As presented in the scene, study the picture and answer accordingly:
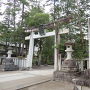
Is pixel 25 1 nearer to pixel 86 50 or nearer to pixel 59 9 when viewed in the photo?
pixel 59 9

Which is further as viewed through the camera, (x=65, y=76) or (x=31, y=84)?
(x=65, y=76)

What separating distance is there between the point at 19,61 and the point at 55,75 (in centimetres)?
601

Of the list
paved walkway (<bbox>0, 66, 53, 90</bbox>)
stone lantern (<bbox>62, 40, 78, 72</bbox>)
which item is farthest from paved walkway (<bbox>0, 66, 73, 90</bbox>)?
stone lantern (<bbox>62, 40, 78, 72</bbox>)

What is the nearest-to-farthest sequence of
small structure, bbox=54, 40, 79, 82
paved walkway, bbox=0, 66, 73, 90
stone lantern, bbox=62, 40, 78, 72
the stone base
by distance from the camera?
1. paved walkway, bbox=0, 66, 73, 90
2. the stone base
3. small structure, bbox=54, 40, 79, 82
4. stone lantern, bbox=62, 40, 78, 72

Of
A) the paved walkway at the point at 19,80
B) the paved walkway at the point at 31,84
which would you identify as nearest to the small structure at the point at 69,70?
the paved walkway at the point at 31,84

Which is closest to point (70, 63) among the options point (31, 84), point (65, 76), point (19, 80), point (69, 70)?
point (69, 70)

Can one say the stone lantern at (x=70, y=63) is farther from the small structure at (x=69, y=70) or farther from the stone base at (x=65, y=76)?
the stone base at (x=65, y=76)

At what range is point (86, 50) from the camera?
19.0 feet

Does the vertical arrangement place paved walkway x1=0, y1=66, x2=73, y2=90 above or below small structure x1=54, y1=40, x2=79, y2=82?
below

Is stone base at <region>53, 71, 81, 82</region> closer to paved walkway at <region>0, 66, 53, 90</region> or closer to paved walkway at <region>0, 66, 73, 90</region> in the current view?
paved walkway at <region>0, 66, 73, 90</region>

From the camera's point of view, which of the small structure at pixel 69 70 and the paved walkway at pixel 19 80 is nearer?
the paved walkway at pixel 19 80

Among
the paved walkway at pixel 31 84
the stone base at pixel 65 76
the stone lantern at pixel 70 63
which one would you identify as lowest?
the paved walkway at pixel 31 84

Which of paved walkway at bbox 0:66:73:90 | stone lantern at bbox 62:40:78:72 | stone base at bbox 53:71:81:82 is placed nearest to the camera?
paved walkway at bbox 0:66:73:90

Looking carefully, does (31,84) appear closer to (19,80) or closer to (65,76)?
(19,80)
